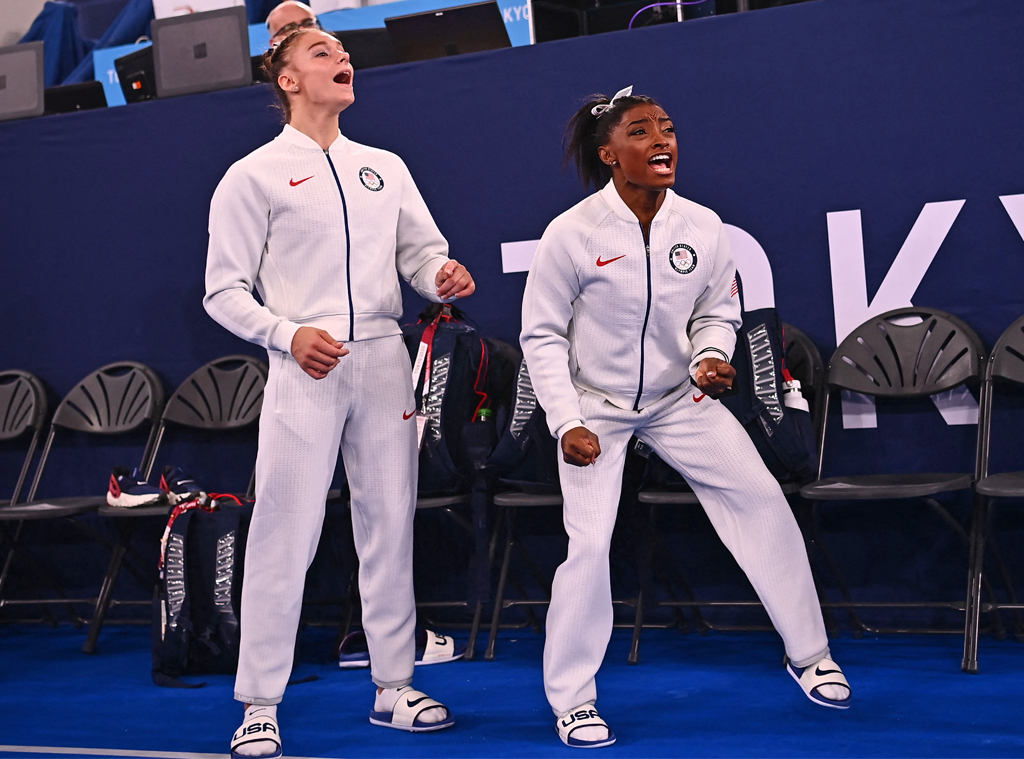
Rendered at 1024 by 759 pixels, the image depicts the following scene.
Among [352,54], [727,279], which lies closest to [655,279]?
[727,279]

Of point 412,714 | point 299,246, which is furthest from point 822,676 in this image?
point 299,246

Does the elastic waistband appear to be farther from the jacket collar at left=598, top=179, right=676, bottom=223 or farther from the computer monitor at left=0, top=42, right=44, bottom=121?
the computer monitor at left=0, top=42, right=44, bottom=121

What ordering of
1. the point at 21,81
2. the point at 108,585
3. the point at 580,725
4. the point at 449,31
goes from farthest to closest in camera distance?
the point at 21,81, the point at 449,31, the point at 108,585, the point at 580,725

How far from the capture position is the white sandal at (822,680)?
2.92 meters

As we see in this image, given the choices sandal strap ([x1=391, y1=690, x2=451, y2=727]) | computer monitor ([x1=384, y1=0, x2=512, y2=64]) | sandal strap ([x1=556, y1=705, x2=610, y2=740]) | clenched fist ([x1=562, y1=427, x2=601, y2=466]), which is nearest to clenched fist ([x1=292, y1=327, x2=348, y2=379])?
clenched fist ([x1=562, y1=427, x2=601, y2=466])

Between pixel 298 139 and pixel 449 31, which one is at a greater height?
pixel 449 31

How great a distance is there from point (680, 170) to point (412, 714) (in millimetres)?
2319

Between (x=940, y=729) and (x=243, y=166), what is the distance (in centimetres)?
235

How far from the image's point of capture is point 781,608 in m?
2.94

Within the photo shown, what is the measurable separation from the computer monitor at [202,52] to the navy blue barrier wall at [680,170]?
0.09m

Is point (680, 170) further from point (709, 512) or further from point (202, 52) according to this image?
point (202, 52)

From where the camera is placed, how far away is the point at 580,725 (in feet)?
9.24

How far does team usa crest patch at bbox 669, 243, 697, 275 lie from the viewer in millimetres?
3016

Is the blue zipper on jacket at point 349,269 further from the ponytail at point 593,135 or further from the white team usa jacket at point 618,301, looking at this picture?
the ponytail at point 593,135
